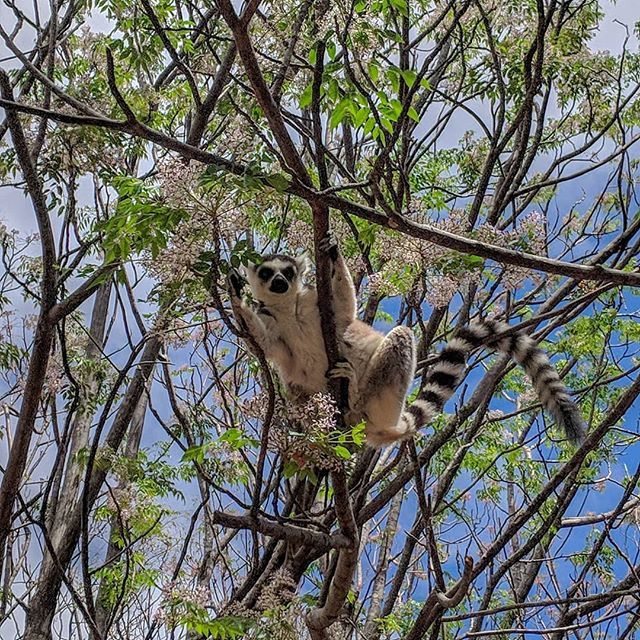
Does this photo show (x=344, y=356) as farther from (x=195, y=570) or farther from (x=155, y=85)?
(x=155, y=85)

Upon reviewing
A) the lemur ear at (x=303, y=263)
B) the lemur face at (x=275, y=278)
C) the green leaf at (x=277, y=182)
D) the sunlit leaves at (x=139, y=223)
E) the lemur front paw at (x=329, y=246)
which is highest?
the lemur ear at (x=303, y=263)

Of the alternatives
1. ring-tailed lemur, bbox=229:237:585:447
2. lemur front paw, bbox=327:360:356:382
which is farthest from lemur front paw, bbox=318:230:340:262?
lemur front paw, bbox=327:360:356:382

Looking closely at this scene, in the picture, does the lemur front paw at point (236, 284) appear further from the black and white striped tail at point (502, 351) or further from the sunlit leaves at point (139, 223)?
the black and white striped tail at point (502, 351)

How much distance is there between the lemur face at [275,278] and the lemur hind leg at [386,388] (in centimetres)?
90

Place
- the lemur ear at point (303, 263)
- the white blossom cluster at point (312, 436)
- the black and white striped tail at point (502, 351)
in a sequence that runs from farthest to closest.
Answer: the lemur ear at point (303, 263), the black and white striped tail at point (502, 351), the white blossom cluster at point (312, 436)

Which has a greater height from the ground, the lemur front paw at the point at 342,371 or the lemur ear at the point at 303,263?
the lemur ear at the point at 303,263

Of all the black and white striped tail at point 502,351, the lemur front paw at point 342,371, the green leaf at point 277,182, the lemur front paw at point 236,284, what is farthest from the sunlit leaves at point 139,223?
the black and white striped tail at point 502,351

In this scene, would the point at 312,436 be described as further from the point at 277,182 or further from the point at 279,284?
the point at 279,284

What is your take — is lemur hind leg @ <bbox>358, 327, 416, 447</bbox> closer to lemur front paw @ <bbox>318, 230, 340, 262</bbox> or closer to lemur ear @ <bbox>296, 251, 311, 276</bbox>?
lemur ear @ <bbox>296, 251, 311, 276</bbox>

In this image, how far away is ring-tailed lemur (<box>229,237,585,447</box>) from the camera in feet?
20.1

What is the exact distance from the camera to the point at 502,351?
6.57m

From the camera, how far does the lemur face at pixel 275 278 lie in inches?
245

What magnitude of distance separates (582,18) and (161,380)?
637 cm

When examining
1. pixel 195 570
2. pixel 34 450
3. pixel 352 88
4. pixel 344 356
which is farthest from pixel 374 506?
pixel 34 450
